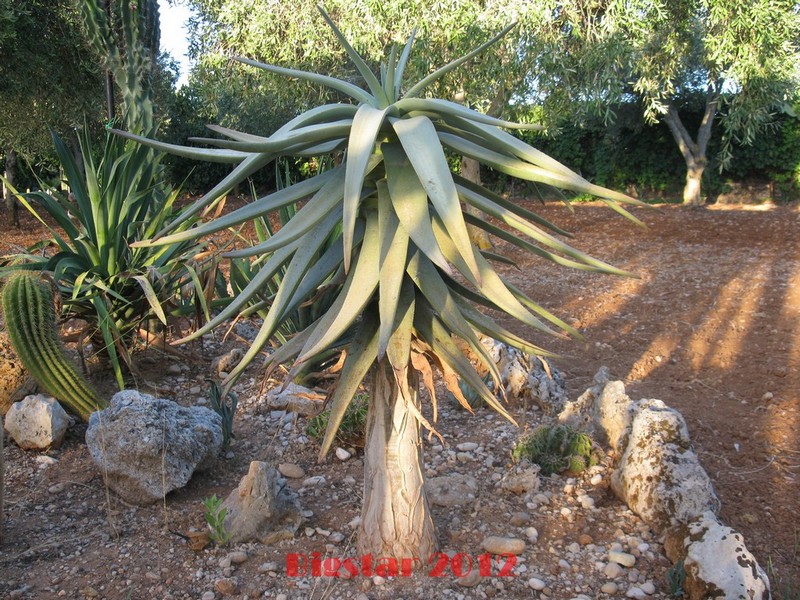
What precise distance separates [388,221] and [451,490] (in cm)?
155

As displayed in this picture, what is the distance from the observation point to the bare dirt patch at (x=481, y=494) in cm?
263

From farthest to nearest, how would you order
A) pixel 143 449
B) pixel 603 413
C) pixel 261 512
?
pixel 603 413 < pixel 143 449 < pixel 261 512

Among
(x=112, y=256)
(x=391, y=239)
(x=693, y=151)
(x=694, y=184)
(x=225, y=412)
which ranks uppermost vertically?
(x=693, y=151)

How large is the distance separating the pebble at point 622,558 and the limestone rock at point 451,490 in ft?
2.17

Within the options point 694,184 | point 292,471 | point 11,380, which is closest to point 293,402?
point 292,471

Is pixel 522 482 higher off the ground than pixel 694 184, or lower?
lower

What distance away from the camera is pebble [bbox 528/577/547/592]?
258cm

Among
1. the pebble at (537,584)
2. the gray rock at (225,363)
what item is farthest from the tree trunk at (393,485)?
the gray rock at (225,363)

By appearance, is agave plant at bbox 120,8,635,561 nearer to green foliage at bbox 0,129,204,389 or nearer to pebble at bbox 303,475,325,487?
pebble at bbox 303,475,325,487

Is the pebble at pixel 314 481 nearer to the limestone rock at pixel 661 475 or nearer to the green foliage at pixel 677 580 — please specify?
the limestone rock at pixel 661 475

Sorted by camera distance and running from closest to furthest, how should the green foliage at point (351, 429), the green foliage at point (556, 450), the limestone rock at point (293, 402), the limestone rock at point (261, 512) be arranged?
the limestone rock at point (261, 512) < the green foliage at point (556, 450) < the green foliage at point (351, 429) < the limestone rock at point (293, 402)

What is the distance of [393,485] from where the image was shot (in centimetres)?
253

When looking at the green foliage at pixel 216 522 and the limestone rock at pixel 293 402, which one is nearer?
the green foliage at pixel 216 522

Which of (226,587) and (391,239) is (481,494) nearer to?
(226,587)
